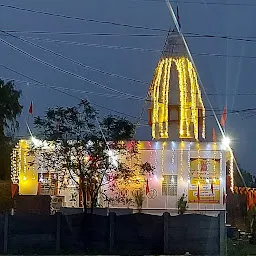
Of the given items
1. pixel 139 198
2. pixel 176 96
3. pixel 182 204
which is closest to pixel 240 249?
pixel 182 204

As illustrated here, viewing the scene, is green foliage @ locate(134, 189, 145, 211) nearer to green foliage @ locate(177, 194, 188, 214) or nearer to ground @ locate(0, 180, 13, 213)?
green foliage @ locate(177, 194, 188, 214)

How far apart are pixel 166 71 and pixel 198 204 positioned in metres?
8.42

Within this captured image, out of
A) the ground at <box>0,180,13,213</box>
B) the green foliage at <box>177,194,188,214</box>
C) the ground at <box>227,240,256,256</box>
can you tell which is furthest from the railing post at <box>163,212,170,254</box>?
the ground at <box>0,180,13,213</box>

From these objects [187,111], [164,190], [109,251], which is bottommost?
[109,251]

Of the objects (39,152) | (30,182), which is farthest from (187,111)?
(39,152)

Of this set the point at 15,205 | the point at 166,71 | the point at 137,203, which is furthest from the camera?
the point at 166,71

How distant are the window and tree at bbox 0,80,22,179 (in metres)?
10.6

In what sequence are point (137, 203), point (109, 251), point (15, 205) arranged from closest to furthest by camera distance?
point (109, 251) < point (15, 205) < point (137, 203)

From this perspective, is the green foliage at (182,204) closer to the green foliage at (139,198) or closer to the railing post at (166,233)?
the green foliage at (139,198)

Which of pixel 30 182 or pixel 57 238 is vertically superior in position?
pixel 30 182

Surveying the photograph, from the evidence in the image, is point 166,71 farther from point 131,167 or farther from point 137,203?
point 131,167

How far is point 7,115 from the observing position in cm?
4375

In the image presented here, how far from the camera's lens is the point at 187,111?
42.8 metres

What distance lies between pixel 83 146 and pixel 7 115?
59.1 ft
